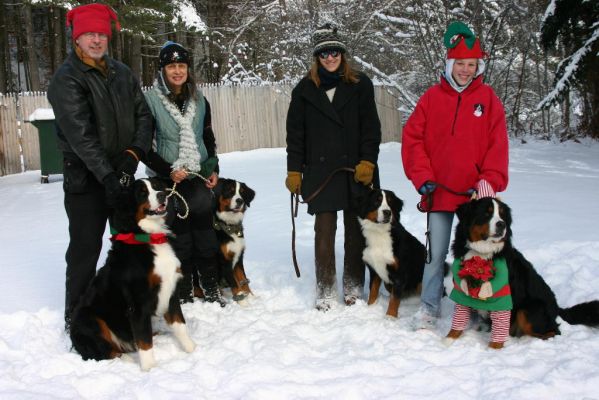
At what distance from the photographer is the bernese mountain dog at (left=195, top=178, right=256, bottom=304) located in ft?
14.6

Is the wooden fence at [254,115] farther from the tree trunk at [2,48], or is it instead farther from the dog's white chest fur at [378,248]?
the dog's white chest fur at [378,248]

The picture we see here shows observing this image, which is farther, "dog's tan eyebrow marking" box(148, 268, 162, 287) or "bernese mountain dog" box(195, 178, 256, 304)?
"bernese mountain dog" box(195, 178, 256, 304)

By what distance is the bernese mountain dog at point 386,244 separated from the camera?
4012 mm

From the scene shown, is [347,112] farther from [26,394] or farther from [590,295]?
[26,394]

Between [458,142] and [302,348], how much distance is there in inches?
66.5

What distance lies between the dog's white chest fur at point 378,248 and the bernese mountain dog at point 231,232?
1073 millimetres

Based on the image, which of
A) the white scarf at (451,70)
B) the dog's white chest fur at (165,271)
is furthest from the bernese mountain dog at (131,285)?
the white scarf at (451,70)

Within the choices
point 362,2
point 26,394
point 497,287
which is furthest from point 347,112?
point 362,2

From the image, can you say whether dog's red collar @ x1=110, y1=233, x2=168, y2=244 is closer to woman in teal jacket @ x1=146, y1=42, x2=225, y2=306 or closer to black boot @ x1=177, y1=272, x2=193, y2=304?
woman in teal jacket @ x1=146, y1=42, x2=225, y2=306

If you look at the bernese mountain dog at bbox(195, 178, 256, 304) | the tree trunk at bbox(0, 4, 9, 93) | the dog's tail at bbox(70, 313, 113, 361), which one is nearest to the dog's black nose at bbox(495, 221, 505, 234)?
the bernese mountain dog at bbox(195, 178, 256, 304)

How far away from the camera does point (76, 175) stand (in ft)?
11.5

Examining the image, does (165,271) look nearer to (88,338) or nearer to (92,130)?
(88,338)

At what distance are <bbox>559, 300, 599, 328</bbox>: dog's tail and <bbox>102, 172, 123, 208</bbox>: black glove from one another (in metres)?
2.97

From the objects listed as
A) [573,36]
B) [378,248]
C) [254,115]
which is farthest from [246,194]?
[254,115]
